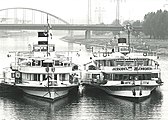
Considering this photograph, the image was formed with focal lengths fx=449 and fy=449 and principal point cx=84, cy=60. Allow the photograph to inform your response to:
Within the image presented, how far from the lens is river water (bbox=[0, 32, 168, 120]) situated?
38.5m

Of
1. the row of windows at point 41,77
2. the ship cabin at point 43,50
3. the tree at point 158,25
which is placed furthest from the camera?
the tree at point 158,25

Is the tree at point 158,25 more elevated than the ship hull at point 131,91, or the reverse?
the tree at point 158,25

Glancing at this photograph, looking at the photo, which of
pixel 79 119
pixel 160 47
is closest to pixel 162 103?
pixel 79 119

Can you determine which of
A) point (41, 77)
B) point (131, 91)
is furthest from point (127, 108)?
point (41, 77)

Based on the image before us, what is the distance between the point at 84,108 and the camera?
41.3 meters

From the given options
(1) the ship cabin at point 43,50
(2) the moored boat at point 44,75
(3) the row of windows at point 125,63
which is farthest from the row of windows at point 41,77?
(3) the row of windows at point 125,63

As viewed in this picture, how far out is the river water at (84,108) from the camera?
38469mm

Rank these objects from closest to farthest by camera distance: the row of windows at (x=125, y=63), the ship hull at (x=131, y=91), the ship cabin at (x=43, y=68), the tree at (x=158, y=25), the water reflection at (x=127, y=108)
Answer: the water reflection at (x=127, y=108)
the ship hull at (x=131, y=91)
the ship cabin at (x=43, y=68)
the row of windows at (x=125, y=63)
the tree at (x=158, y=25)

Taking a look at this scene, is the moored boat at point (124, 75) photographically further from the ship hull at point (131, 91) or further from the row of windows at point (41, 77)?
the row of windows at point (41, 77)

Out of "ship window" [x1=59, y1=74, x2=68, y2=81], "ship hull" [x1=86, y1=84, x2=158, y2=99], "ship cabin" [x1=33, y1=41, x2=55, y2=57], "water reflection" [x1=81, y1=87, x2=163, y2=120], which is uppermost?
"ship cabin" [x1=33, y1=41, x2=55, y2=57]

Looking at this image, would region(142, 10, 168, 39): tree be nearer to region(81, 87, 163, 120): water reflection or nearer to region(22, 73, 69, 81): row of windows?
region(81, 87, 163, 120): water reflection

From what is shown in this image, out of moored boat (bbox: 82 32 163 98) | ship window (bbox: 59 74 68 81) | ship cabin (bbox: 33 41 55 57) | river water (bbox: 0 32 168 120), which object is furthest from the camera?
ship cabin (bbox: 33 41 55 57)

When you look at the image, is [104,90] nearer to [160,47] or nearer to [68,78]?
[68,78]

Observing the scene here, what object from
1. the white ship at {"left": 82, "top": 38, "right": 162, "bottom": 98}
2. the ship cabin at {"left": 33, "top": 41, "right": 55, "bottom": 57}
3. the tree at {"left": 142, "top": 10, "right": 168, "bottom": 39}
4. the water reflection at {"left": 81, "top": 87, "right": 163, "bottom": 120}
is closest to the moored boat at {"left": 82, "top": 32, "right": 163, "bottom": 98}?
the white ship at {"left": 82, "top": 38, "right": 162, "bottom": 98}
